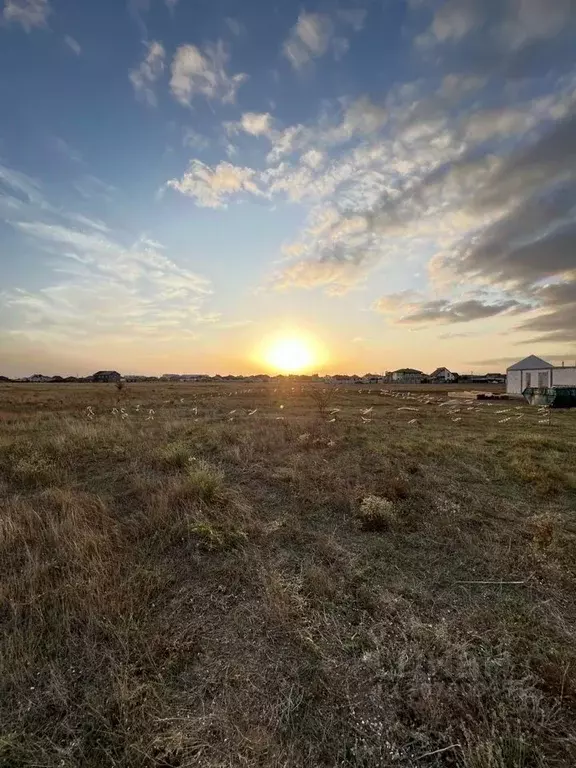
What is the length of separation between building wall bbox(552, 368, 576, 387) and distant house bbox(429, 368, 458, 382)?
96.1 m

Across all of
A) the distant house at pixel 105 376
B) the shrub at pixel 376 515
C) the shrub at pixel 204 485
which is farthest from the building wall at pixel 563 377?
the distant house at pixel 105 376

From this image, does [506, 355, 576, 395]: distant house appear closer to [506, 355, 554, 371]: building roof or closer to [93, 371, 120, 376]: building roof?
[506, 355, 554, 371]: building roof

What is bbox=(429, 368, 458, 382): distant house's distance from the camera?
13762cm

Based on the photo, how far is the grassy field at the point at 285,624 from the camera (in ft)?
8.84

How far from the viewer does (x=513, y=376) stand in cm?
4925

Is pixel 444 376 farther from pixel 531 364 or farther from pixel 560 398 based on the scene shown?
pixel 560 398

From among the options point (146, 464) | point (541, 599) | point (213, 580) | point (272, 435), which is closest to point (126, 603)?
point (213, 580)

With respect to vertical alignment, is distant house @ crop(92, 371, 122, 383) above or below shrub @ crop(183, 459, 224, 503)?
above

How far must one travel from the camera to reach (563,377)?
1704 inches

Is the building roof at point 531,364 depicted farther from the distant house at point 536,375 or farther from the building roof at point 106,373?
the building roof at point 106,373

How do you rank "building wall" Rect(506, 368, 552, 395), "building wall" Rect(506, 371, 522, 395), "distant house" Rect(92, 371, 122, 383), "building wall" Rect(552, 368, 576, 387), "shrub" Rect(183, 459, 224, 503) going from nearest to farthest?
"shrub" Rect(183, 459, 224, 503) < "building wall" Rect(552, 368, 576, 387) < "building wall" Rect(506, 368, 552, 395) < "building wall" Rect(506, 371, 522, 395) < "distant house" Rect(92, 371, 122, 383)

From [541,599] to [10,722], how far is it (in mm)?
5260

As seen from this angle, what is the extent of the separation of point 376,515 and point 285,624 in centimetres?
302

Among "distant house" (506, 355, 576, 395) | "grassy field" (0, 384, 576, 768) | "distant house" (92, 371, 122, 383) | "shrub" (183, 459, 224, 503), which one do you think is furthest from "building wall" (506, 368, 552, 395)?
"distant house" (92, 371, 122, 383)
